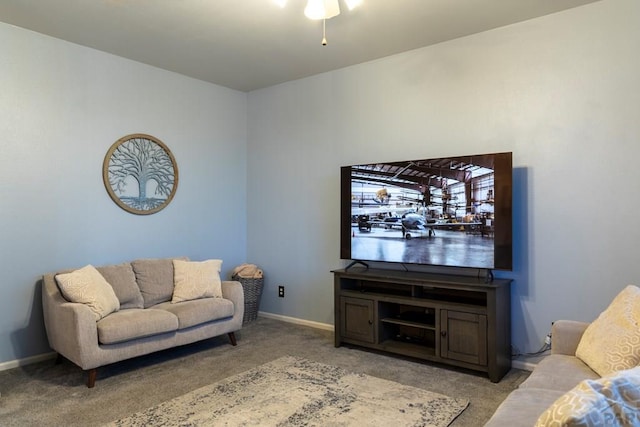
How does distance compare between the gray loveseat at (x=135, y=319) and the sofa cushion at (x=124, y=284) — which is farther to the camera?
the sofa cushion at (x=124, y=284)

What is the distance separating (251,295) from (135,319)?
5.76ft

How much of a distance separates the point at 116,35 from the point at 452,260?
333 cm

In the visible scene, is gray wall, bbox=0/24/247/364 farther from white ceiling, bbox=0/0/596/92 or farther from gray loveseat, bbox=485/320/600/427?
gray loveseat, bbox=485/320/600/427

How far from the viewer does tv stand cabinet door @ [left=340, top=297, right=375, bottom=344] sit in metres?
3.64

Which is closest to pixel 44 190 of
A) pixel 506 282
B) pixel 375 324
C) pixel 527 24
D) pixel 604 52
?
pixel 375 324

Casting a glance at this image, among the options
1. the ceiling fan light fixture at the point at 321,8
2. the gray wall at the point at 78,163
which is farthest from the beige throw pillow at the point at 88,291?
the ceiling fan light fixture at the point at 321,8

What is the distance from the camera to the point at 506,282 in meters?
3.23

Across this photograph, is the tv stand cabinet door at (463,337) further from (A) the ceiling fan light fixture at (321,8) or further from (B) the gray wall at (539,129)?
(A) the ceiling fan light fixture at (321,8)

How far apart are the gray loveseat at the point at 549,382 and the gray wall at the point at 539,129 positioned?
874 millimetres

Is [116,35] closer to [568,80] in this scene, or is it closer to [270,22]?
[270,22]

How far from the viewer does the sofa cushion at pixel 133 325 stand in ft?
9.64

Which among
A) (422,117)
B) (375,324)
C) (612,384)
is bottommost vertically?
(375,324)

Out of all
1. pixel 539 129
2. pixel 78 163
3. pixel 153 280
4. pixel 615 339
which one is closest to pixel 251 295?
pixel 153 280

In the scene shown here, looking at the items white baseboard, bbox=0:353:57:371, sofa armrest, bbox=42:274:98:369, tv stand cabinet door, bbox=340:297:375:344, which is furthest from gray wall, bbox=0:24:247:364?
tv stand cabinet door, bbox=340:297:375:344
